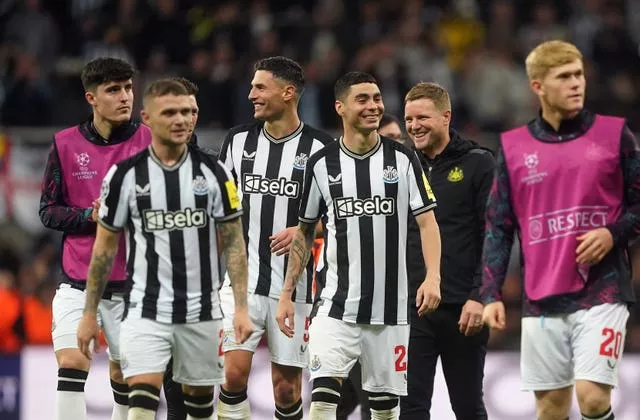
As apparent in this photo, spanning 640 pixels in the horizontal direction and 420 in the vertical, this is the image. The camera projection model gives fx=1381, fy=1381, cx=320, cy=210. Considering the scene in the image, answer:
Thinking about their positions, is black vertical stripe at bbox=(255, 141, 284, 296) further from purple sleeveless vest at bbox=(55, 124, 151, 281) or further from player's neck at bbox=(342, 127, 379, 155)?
purple sleeveless vest at bbox=(55, 124, 151, 281)

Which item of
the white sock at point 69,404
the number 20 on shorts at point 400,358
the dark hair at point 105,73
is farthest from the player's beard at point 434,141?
the white sock at point 69,404

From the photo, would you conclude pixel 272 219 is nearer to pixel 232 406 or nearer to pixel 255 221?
pixel 255 221

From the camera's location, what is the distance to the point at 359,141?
7.95 meters

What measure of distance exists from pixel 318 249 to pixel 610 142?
2679 millimetres

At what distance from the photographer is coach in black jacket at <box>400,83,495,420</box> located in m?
8.34

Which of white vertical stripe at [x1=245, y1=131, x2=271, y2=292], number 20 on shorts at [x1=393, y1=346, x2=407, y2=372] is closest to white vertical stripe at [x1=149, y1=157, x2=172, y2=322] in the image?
white vertical stripe at [x1=245, y1=131, x2=271, y2=292]

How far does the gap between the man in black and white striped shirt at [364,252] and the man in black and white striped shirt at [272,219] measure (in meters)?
0.43

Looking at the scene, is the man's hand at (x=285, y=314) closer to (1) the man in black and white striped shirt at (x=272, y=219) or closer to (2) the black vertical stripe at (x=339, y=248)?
(2) the black vertical stripe at (x=339, y=248)

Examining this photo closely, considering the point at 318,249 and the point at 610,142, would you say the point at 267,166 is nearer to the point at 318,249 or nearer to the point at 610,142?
the point at 318,249

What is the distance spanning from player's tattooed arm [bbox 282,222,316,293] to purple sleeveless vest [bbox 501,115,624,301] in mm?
1338

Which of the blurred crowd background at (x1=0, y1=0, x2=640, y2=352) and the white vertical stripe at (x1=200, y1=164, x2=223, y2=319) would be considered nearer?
the white vertical stripe at (x1=200, y1=164, x2=223, y2=319)

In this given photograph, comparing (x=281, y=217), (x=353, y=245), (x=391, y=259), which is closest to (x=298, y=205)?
(x=281, y=217)

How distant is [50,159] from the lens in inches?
322

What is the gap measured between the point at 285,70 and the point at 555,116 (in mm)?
1996
